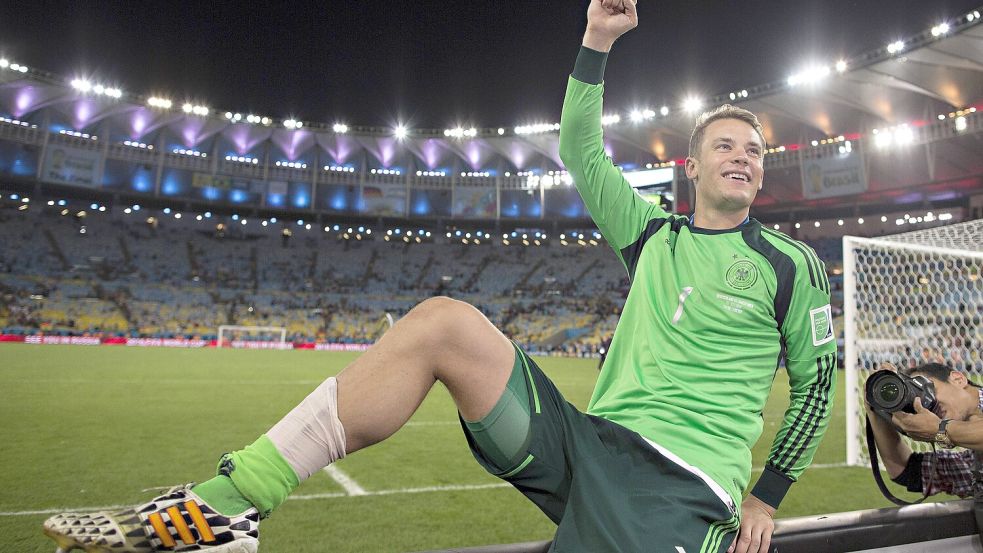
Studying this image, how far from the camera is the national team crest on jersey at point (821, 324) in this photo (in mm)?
2131

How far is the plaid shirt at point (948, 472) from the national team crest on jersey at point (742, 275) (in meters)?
2.13

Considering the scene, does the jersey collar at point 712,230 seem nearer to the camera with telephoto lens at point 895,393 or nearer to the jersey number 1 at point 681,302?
the jersey number 1 at point 681,302

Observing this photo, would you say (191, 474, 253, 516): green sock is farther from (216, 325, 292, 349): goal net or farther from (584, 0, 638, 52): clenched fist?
(216, 325, 292, 349): goal net

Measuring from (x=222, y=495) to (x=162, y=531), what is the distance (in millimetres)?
141

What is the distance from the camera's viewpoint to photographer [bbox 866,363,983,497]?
2.53 metres

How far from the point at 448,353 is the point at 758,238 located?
4.61ft

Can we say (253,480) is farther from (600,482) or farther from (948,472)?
(948,472)

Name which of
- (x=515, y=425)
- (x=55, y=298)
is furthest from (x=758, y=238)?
(x=55, y=298)

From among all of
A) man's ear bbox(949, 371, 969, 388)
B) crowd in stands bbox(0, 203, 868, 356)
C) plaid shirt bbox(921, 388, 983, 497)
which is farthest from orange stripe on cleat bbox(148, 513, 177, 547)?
crowd in stands bbox(0, 203, 868, 356)

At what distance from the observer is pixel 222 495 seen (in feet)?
4.59

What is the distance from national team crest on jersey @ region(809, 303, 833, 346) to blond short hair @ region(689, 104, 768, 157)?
75 centimetres

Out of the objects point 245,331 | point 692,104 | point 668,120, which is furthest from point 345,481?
point 668,120

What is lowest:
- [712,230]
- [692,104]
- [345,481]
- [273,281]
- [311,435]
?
[345,481]

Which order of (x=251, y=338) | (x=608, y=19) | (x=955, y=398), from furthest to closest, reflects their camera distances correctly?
(x=251, y=338) → (x=955, y=398) → (x=608, y=19)
